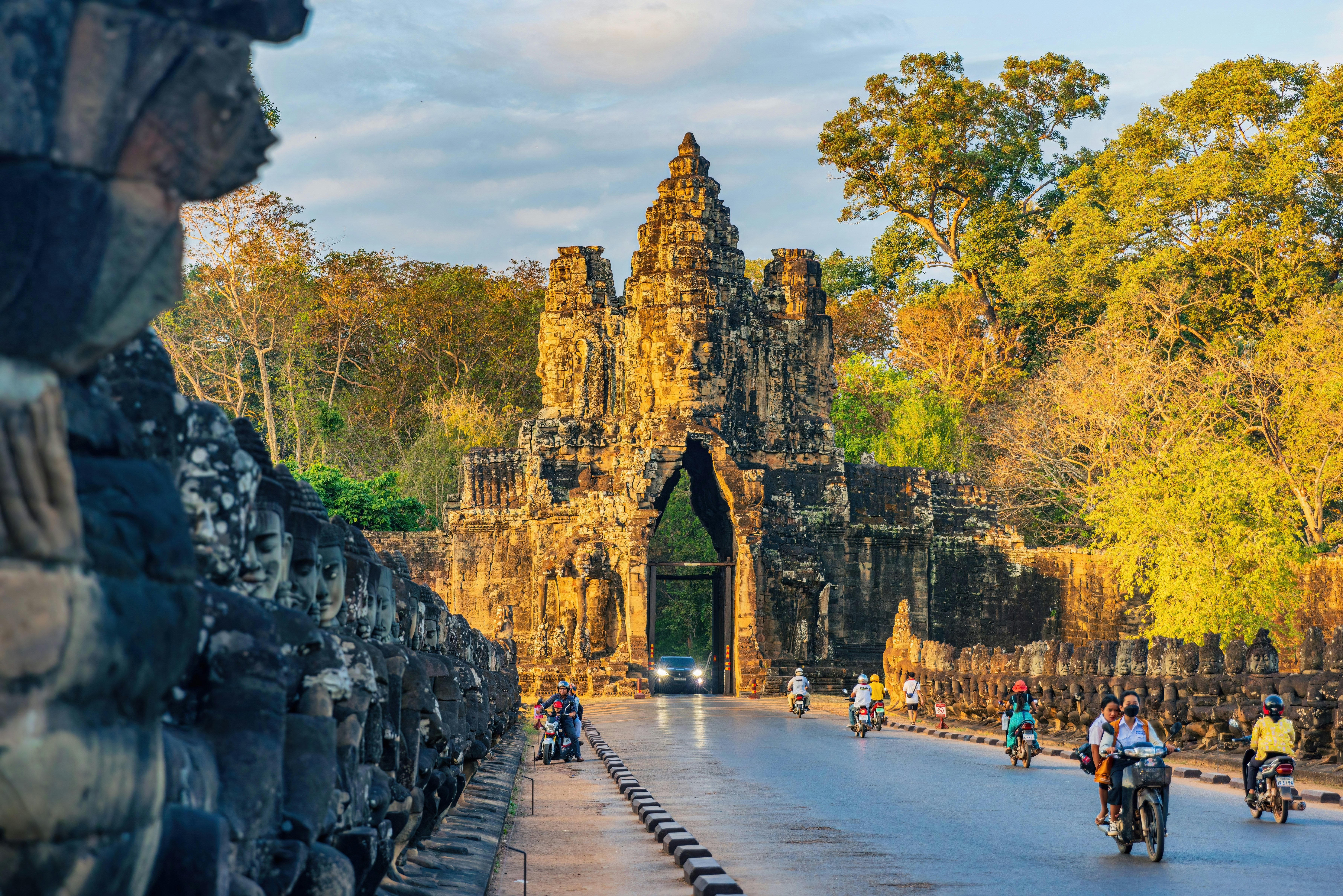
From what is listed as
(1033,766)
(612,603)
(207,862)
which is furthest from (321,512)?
(612,603)

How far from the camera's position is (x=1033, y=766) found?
1942cm

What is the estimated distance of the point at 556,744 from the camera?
21141mm

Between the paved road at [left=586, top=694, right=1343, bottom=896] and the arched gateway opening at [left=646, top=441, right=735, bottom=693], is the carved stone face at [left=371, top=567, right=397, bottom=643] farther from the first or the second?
the arched gateway opening at [left=646, top=441, right=735, bottom=693]

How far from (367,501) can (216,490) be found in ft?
136

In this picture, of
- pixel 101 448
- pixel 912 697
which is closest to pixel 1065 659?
pixel 912 697

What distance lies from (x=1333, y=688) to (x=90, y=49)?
16.1 meters

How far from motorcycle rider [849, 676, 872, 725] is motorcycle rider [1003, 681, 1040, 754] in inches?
168

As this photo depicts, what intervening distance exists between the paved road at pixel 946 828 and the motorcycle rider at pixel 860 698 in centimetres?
229

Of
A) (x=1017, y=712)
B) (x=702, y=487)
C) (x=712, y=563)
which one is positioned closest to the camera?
(x=1017, y=712)

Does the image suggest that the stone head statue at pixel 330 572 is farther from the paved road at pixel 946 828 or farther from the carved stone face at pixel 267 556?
the paved road at pixel 946 828

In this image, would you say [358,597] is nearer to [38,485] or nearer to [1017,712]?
[38,485]

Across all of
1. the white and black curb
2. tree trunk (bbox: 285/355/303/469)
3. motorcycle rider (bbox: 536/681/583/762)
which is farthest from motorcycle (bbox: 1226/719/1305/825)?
tree trunk (bbox: 285/355/303/469)

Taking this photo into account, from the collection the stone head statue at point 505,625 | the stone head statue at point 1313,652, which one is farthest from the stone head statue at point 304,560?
the stone head statue at point 505,625

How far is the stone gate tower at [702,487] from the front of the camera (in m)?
39.8
